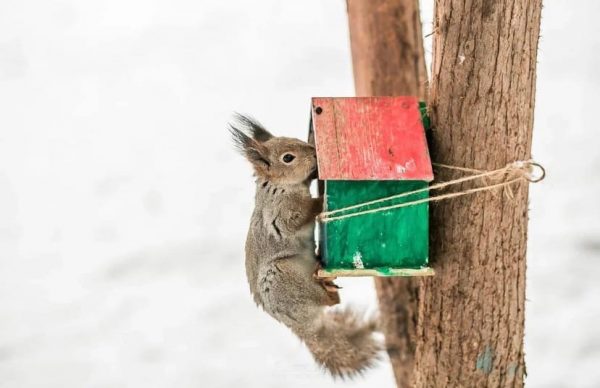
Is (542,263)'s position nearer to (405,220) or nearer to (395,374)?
(395,374)

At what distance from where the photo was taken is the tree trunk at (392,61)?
2.94 meters

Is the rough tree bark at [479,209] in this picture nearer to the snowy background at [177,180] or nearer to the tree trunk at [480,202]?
the tree trunk at [480,202]

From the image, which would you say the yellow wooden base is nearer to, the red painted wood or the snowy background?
the red painted wood

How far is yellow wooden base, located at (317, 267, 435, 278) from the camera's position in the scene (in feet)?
6.60

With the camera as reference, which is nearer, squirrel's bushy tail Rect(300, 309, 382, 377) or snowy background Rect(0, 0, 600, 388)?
squirrel's bushy tail Rect(300, 309, 382, 377)

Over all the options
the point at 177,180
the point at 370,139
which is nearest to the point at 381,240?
the point at 370,139

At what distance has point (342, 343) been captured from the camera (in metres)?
2.37

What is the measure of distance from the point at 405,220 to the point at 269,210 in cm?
45

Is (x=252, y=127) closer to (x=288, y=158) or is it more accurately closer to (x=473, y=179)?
(x=288, y=158)

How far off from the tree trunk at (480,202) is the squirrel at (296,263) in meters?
0.25

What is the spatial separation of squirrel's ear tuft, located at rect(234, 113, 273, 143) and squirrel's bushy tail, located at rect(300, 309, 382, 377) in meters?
0.55

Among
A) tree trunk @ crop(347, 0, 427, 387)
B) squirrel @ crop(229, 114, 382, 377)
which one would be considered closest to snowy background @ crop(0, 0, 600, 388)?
tree trunk @ crop(347, 0, 427, 387)

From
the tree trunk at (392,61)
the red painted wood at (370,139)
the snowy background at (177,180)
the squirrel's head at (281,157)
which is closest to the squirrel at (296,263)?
the squirrel's head at (281,157)

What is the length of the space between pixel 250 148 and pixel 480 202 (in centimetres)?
62
